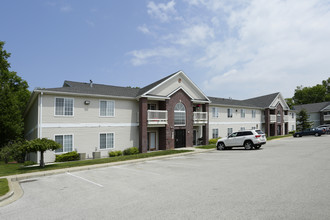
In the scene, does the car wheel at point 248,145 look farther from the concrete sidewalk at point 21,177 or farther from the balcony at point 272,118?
the balcony at point 272,118

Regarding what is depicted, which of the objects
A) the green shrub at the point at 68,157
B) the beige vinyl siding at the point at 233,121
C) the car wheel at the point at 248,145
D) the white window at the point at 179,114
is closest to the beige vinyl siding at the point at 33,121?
the green shrub at the point at 68,157

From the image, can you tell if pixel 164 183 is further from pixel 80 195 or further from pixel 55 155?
pixel 55 155

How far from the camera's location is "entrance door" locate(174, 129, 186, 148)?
921 inches

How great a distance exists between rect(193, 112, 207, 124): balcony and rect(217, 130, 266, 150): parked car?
4504mm

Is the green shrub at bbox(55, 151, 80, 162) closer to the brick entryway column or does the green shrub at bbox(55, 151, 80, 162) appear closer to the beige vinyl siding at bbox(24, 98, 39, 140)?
the beige vinyl siding at bbox(24, 98, 39, 140)

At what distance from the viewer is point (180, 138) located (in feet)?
77.8

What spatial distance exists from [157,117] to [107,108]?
5365 mm

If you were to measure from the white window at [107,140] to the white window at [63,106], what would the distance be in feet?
12.2

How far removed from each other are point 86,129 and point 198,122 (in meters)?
13.4

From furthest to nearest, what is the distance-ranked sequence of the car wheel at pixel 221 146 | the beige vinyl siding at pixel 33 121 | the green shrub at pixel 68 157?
1. the car wheel at pixel 221 146
2. the beige vinyl siding at pixel 33 121
3. the green shrub at pixel 68 157

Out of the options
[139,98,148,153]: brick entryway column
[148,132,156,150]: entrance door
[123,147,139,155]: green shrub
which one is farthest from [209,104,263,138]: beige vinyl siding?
[123,147,139,155]: green shrub

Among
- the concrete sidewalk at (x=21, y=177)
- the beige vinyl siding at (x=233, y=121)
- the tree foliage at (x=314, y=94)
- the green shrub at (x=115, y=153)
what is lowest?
the green shrub at (x=115, y=153)

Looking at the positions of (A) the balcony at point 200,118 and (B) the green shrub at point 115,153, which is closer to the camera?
(B) the green shrub at point 115,153

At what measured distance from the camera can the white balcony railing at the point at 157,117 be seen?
828 inches
